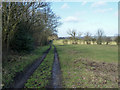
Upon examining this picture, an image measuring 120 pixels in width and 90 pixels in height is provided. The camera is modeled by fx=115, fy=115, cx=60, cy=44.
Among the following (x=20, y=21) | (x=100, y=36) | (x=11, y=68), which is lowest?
(x=11, y=68)

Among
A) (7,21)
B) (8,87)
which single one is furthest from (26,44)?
(8,87)

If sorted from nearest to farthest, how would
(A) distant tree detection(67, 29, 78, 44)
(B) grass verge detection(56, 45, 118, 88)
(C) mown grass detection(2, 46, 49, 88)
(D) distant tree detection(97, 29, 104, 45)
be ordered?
(B) grass verge detection(56, 45, 118, 88), (C) mown grass detection(2, 46, 49, 88), (D) distant tree detection(97, 29, 104, 45), (A) distant tree detection(67, 29, 78, 44)

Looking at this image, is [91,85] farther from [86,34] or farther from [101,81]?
[86,34]

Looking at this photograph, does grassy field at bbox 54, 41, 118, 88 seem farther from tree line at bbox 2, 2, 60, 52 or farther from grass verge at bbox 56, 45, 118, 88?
tree line at bbox 2, 2, 60, 52

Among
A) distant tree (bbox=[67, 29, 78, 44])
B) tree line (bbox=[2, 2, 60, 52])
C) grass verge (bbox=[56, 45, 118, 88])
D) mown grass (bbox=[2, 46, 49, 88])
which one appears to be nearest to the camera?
grass verge (bbox=[56, 45, 118, 88])

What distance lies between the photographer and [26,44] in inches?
498

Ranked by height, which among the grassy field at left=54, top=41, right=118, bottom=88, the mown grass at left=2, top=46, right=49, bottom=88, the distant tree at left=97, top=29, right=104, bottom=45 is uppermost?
the distant tree at left=97, top=29, right=104, bottom=45

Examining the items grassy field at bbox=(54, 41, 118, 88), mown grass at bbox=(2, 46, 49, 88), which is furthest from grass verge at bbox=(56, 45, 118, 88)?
mown grass at bbox=(2, 46, 49, 88)

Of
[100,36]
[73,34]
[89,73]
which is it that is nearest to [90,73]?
[89,73]

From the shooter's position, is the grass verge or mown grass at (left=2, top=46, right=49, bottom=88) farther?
mown grass at (left=2, top=46, right=49, bottom=88)

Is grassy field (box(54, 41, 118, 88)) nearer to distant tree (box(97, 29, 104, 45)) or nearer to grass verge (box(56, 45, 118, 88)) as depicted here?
grass verge (box(56, 45, 118, 88))

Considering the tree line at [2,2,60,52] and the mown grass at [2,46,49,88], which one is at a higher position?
the tree line at [2,2,60,52]

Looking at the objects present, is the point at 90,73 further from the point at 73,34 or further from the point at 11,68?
the point at 73,34

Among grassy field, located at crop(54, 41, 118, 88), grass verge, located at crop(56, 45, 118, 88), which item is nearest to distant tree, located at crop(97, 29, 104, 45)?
grassy field, located at crop(54, 41, 118, 88)
